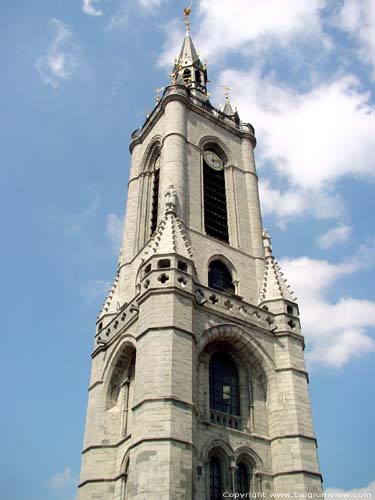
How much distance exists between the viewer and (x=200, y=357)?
20422 millimetres

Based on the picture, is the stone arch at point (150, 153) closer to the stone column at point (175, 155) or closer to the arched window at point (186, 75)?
the stone column at point (175, 155)

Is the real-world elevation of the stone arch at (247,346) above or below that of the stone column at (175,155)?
below

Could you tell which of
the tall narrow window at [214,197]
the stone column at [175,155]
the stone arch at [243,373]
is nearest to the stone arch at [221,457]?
the stone arch at [243,373]

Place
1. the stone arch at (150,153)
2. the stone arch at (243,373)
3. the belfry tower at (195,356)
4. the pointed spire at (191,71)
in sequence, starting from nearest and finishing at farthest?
the belfry tower at (195,356), the stone arch at (243,373), the stone arch at (150,153), the pointed spire at (191,71)

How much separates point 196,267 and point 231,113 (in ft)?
46.3

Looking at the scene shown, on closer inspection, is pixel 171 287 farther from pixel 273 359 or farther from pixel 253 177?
pixel 253 177

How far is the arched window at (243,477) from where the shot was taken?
1845 cm

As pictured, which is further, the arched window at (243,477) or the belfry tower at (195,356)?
the arched window at (243,477)

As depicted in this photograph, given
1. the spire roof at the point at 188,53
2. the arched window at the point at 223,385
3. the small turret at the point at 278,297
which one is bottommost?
the arched window at the point at 223,385

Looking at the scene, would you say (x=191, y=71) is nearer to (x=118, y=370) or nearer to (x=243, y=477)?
(x=118, y=370)

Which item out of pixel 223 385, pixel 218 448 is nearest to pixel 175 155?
pixel 223 385

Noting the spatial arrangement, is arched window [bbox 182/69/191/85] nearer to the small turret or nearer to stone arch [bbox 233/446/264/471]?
the small turret

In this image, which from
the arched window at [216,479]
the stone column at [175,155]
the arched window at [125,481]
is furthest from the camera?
the stone column at [175,155]

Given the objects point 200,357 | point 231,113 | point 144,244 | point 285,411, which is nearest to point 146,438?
point 200,357
